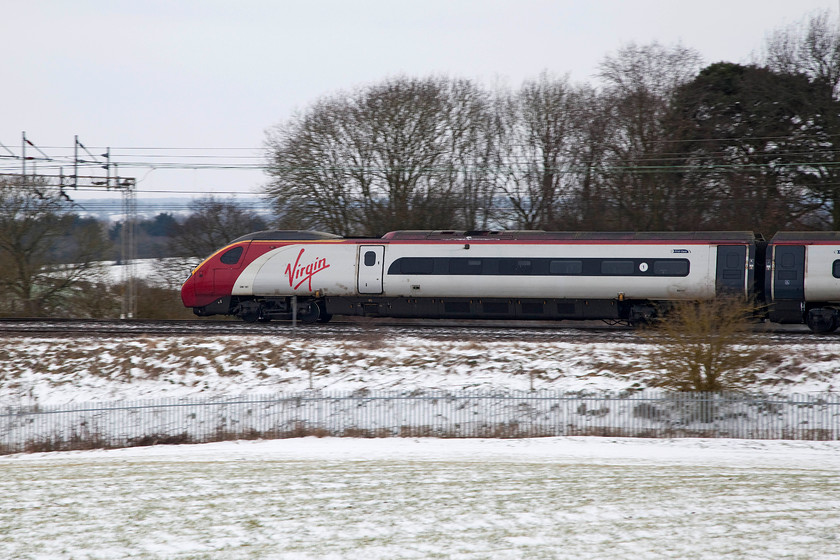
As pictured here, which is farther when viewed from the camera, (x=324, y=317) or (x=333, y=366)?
(x=324, y=317)

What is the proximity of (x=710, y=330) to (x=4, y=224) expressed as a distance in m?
29.8

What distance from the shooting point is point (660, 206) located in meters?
34.3

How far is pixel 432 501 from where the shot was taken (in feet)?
39.7

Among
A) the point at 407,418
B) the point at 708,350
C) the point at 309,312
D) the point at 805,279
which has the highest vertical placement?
the point at 805,279

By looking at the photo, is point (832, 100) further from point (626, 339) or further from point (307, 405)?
point (307, 405)

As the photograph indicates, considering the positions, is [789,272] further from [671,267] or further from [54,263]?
[54,263]

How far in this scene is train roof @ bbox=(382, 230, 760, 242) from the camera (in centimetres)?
2316

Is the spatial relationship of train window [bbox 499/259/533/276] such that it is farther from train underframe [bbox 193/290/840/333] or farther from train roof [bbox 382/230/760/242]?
train underframe [bbox 193/290/840/333]

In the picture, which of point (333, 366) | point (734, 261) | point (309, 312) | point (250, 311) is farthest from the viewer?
point (250, 311)

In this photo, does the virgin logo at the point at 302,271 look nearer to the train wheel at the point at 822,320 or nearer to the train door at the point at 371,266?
the train door at the point at 371,266

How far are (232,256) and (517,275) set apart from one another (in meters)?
9.84

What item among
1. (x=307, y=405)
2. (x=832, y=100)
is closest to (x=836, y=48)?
(x=832, y=100)

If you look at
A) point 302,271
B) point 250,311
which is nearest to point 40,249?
point 250,311

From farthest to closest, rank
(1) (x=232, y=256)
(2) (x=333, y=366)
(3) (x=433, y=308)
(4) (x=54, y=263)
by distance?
(4) (x=54, y=263), (1) (x=232, y=256), (3) (x=433, y=308), (2) (x=333, y=366)
